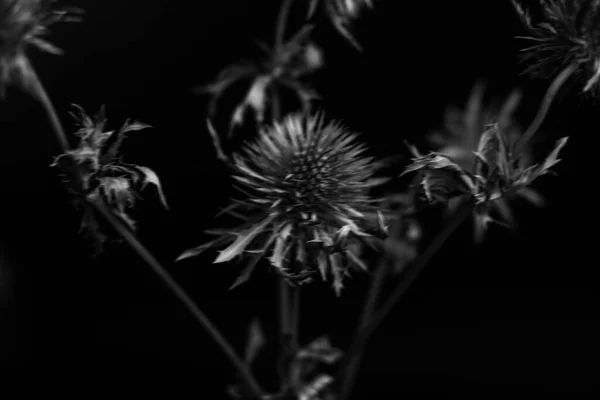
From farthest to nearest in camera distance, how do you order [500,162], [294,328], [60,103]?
[60,103]
[294,328]
[500,162]

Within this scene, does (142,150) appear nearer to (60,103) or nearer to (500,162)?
(60,103)

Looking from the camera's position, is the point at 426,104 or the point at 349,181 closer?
the point at 349,181

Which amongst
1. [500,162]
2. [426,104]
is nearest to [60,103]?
[426,104]

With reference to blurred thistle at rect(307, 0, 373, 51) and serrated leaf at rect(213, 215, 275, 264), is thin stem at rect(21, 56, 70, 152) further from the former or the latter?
blurred thistle at rect(307, 0, 373, 51)

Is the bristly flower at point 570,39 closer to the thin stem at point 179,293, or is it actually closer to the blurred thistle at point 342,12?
the blurred thistle at point 342,12

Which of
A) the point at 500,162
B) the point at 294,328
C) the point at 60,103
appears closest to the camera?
the point at 500,162

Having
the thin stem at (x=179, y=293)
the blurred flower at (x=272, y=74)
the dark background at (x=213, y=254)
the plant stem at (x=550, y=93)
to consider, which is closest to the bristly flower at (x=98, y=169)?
the thin stem at (x=179, y=293)

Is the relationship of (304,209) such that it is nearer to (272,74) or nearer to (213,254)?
(272,74)
